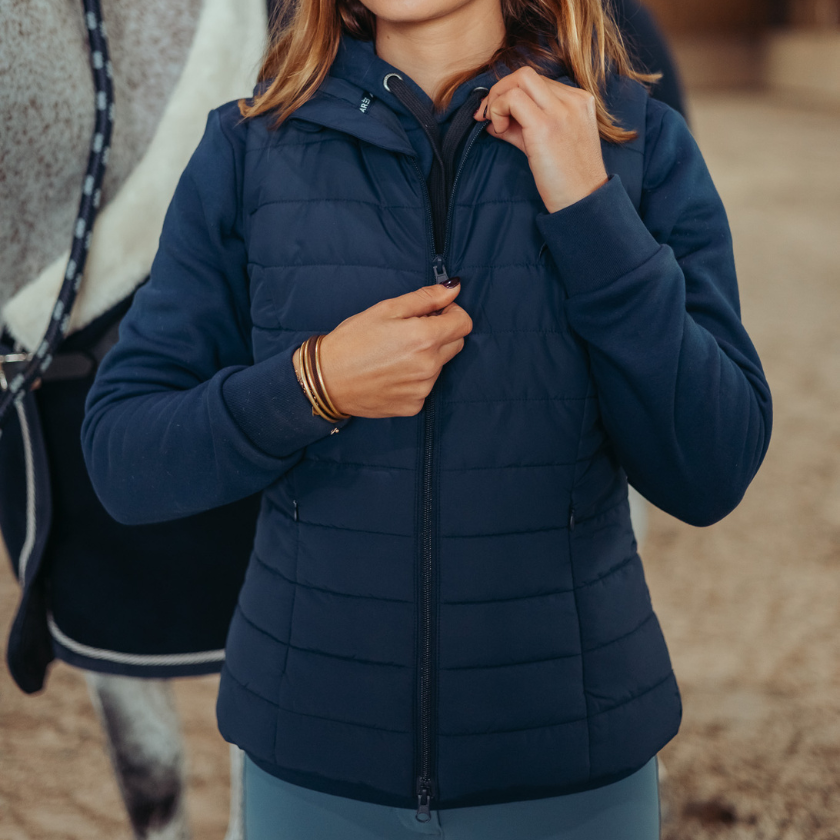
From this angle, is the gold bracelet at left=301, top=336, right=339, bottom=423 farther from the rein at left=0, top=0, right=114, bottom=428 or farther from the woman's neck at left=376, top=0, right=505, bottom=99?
the rein at left=0, top=0, right=114, bottom=428

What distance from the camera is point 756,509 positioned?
255 cm

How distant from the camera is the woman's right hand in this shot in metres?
0.61

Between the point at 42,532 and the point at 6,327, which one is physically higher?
the point at 6,327

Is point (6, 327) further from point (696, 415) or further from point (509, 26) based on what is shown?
point (696, 415)

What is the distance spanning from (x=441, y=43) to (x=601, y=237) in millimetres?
227

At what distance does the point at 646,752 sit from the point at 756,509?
200 cm

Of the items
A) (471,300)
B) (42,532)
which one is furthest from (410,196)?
(42,532)

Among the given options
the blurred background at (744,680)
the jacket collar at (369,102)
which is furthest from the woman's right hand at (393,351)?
the blurred background at (744,680)

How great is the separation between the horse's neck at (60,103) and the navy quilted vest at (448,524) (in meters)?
0.32

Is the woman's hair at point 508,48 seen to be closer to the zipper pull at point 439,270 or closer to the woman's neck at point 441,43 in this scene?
the woman's neck at point 441,43

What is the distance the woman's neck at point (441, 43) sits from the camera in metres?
0.72

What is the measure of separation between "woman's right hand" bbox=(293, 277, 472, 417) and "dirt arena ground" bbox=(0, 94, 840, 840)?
45.8 inches

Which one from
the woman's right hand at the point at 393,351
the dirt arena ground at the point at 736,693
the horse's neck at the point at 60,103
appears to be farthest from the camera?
the dirt arena ground at the point at 736,693

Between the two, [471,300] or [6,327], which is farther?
[6,327]
